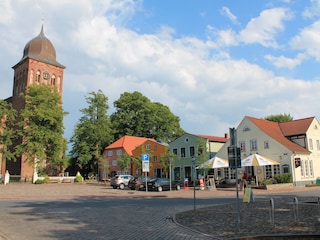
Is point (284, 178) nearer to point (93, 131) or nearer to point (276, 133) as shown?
point (276, 133)

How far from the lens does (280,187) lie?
107 feet

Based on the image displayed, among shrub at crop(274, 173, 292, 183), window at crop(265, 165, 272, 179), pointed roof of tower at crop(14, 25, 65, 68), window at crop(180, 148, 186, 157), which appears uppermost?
pointed roof of tower at crop(14, 25, 65, 68)

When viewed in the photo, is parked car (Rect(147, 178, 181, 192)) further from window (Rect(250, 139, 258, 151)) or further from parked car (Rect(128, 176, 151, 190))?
window (Rect(250, 139, 258, 151))

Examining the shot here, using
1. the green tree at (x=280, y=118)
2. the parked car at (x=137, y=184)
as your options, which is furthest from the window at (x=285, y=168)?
the green tree at (x=280, y=118)

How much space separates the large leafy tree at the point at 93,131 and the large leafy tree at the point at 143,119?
4.49 m

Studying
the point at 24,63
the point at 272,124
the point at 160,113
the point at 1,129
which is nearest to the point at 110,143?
the point at 160,113

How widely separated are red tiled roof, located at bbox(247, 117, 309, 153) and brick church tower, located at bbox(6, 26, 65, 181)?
1845 inches

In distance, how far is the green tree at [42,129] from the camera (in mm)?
52500

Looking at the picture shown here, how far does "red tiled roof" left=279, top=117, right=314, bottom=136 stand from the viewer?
136 feet

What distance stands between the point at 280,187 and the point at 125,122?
147ft

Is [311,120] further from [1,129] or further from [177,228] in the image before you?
[1,129]

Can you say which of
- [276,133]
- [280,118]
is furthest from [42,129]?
[280,118]

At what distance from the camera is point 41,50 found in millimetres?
74438

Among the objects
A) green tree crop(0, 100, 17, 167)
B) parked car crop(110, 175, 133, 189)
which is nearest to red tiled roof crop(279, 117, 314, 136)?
parked car crop(110, 175, 133, 189)
